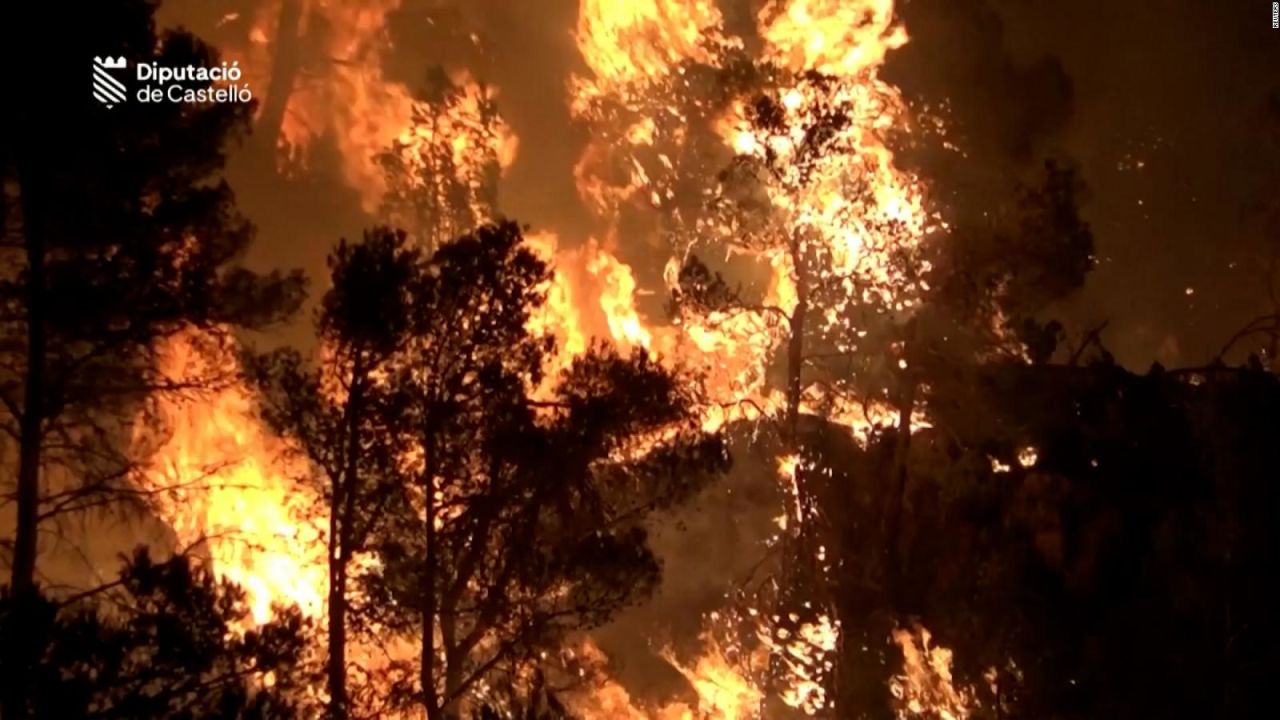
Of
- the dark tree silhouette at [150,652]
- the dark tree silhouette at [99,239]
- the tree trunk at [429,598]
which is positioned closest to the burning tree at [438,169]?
the dark tree silhouette at [99,239]

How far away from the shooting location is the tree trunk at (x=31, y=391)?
839cm

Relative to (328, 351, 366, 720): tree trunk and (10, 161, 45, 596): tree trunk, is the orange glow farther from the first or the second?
(10, 161, 45, 596): tree trunk

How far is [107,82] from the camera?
8609 millimetres

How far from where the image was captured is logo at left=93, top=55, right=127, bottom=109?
8.52 m

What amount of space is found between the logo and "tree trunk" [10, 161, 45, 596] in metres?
0.84

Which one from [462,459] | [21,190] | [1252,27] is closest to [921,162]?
[1252,27]

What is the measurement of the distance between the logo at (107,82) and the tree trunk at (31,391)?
84cm

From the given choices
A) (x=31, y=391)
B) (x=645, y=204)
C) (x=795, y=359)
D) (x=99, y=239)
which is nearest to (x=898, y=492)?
(x=795, y=359)

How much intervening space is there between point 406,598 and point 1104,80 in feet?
86.9

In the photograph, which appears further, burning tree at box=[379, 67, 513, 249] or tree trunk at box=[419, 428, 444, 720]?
burning tree at box=[379, 67, 513, 249]

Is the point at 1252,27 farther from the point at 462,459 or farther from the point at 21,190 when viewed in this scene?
the point at 21,190

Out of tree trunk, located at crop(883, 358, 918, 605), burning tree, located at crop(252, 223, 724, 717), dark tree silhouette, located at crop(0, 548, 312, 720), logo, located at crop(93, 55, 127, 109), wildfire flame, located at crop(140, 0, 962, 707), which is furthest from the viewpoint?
wildfire flame, located at crop(140, 0, 962, 707)

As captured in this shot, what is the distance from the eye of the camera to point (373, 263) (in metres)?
9.51

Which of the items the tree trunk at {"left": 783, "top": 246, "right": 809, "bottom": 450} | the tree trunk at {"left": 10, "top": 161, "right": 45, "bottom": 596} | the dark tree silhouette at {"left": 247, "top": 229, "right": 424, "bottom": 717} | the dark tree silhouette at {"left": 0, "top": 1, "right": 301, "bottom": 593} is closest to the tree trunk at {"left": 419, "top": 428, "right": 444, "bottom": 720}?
the dark tree silhouette at {"left": 247, "top": 229, "right": 424, "bottom": 717}
